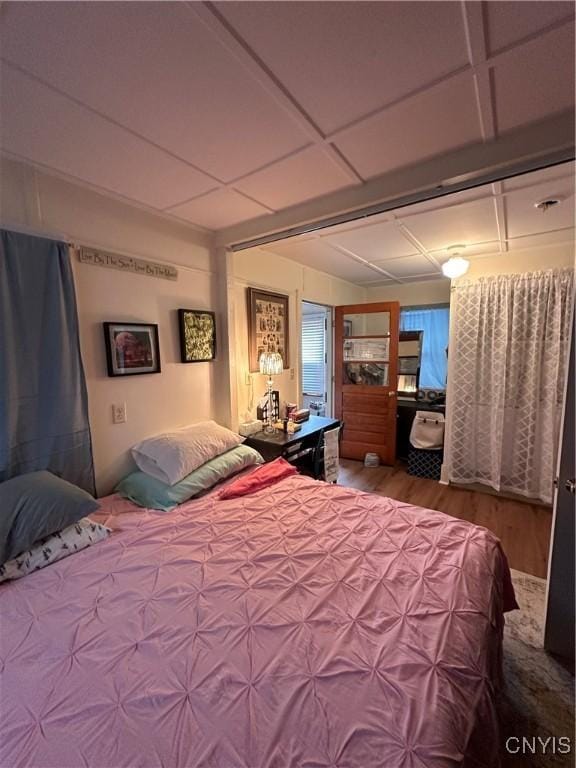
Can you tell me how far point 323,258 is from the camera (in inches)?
132

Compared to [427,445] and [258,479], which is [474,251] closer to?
[427,445]

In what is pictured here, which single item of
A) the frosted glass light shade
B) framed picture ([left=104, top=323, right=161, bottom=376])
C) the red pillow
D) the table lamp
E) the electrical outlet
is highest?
the frosted glass light shade

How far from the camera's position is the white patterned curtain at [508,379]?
9.84 feet

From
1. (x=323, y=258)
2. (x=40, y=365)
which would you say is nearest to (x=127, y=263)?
(x=40, y=365)

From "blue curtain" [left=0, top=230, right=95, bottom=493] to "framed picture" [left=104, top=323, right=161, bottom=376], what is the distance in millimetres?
195

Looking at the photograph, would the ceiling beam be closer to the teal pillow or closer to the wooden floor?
the teal pillow

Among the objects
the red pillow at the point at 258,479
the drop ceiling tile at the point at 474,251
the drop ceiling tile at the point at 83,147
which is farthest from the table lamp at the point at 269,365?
the drop ceiling tile at the point at 474,251

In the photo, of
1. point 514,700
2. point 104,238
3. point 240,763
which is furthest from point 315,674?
point 104,238

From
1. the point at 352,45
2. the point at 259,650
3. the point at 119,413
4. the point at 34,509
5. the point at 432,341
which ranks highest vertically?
the point at 352,45

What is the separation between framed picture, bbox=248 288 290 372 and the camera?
9.81ft

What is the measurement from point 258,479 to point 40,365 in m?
1.36

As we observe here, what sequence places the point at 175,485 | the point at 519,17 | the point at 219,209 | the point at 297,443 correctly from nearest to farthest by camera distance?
the point at 519,17
the point at 175,485
the point at 219,209
the point at 297,443

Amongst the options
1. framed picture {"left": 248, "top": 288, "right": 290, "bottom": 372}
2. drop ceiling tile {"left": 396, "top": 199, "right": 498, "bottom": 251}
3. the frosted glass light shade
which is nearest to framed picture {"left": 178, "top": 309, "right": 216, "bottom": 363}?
framed picture {"left": 248, "top": 288, "right": 290, "bottom": 372}

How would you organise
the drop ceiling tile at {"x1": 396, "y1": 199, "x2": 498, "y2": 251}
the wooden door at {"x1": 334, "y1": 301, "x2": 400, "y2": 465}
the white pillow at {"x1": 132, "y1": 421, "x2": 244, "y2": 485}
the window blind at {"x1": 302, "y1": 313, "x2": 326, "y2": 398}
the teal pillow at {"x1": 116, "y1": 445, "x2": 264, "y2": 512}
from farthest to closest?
the window blind at {"x1": 302, "y1": 313, "x2": 326, "y2": 398} < the wooden door at {"x1": 334, "y1": 301, "x2": 400, "y2": 465} < the drop ceiling tile at {"x1": 396, "y1": 199, "x2": 498, "y2": 251} < the white pillow at {"x1": 132, "y1": 421, "x2": 244, "y2": 485} < the teal pillow at {"x1": 116, "y1": 445, "x2": 264, "y2": 512}
